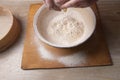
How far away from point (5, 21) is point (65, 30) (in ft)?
0.78

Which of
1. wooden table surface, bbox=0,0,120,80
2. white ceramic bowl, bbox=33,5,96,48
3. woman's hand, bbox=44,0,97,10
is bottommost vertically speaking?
wooden table surface, bbox=0,0,120,80

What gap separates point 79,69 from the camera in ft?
1.95

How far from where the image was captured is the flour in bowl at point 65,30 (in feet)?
2.08

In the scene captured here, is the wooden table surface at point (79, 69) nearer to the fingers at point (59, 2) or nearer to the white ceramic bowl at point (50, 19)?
the white ceramic bowl at point (50, 19)

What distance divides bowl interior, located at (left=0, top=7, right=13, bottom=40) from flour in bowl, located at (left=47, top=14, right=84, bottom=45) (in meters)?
0.15

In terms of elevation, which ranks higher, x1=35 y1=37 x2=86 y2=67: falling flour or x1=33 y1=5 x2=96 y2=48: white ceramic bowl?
x1=33 y1=5 x2=96 y2=48: white ceramic bowl

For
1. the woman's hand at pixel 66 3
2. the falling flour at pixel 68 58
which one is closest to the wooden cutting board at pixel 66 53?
the falling flour at pixel 68 58

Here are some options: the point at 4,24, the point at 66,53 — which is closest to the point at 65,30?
the point at 66,53

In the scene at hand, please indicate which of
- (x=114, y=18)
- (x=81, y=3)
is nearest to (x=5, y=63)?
(x=81, y=3)

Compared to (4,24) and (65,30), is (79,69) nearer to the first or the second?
(65,30)

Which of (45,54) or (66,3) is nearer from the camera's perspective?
(66,3)

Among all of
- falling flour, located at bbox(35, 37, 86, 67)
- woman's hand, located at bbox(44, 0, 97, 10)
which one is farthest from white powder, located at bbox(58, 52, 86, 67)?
woman's hand, located at bbox(44, 0, 97, 10)

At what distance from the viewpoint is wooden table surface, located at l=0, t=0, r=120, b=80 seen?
0.58 meters

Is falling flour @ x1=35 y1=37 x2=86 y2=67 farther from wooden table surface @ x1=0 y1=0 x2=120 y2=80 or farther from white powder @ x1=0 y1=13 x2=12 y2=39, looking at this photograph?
white powder @ x1=0 y1=13 x2=12 y2=39
